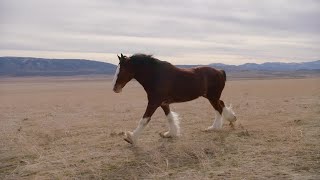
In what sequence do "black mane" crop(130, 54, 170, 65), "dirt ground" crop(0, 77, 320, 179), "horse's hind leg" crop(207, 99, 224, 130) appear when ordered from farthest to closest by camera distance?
"horse's hind leg" crop(207, 99, 224, 130) → "black mane" crop(130, 54, 170, 65) → "dirt ground" crop(0, 77, 320, 179)

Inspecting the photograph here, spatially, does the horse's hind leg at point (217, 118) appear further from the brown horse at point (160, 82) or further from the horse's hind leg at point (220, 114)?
the brown horse at point (160, 82)

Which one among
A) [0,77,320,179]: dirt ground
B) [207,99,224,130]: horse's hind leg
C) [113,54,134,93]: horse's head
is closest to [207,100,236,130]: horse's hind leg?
[207,99,224,130]: horse's hind leg

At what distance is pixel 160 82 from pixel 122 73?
1.00 m

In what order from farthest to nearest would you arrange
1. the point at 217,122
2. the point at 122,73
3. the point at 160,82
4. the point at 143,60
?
1. the point at 217,122
2. the point at 143,60
3. the point at 160,82
4. the point at 122,73

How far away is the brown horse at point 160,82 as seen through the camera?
34.8 ft

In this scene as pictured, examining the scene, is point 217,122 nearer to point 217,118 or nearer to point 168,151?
point 217,118

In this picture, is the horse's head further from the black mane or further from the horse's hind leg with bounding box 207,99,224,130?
the horse's hind leg with bounding box 207,99,224,130

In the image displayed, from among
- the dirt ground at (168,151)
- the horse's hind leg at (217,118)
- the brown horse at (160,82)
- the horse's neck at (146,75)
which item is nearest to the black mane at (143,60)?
the brown horse at (160,82)

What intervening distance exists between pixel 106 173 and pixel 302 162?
3737 millimetres

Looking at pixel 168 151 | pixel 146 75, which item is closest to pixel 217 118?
pixel 146 75

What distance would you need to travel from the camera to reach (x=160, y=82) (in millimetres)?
10828

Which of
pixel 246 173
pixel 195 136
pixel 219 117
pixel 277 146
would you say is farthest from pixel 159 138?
pixel 246 173

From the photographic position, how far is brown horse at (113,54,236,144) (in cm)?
1062

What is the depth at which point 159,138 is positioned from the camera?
→ 11.2 metres
